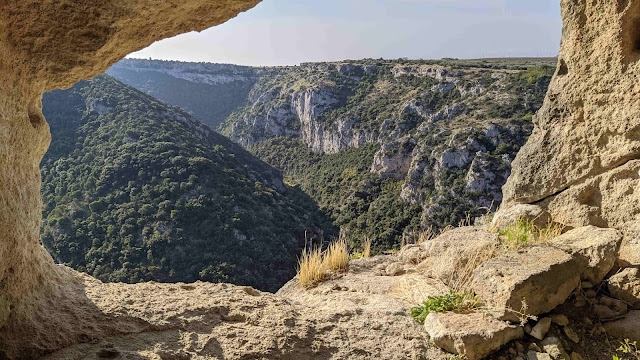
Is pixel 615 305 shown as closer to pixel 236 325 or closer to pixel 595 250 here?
pixel 595 250

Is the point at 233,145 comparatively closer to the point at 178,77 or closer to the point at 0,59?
the point at 0,59

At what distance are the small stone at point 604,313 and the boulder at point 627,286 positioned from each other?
0.65 feet

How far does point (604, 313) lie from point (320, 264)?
308cm

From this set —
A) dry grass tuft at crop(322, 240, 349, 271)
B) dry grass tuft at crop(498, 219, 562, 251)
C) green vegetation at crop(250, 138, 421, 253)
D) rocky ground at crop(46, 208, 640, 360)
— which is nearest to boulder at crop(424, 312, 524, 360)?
rocky ground at crop(46, 208, 640, 360)

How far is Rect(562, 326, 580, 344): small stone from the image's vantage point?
2990 millimetres

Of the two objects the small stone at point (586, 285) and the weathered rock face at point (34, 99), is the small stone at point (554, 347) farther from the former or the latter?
the weathered rock face at point (34, 99)

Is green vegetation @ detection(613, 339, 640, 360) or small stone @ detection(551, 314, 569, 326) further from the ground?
small stone @ detection(551, 314, 569, 326)

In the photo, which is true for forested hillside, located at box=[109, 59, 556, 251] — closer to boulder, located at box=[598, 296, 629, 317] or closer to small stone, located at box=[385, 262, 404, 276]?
small stone, located at box=[385, 262, 404, 276]

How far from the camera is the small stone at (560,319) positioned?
308 centimetres

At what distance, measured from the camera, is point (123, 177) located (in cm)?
4156

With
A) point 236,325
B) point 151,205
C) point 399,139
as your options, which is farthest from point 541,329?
point 399,139

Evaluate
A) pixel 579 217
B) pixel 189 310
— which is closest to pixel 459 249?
pixel 579 217

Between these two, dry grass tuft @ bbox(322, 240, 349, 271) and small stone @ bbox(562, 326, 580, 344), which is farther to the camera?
dry grass tuft @ bbox(322, 240, 349, 271)

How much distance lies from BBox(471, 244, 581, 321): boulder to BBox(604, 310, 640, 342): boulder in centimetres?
35
